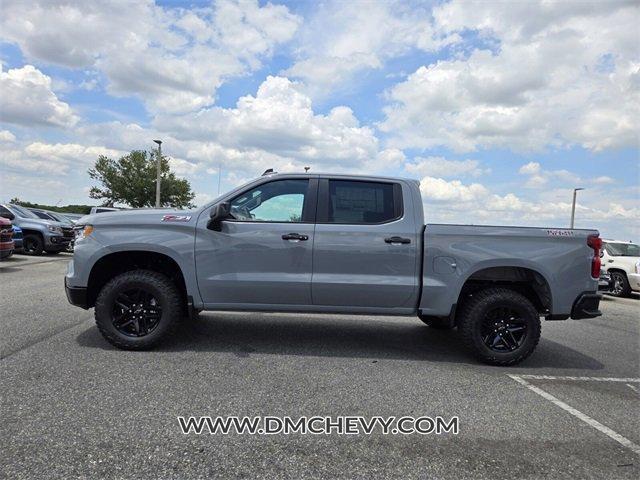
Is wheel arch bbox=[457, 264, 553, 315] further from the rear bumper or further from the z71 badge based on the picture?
the z71 badge

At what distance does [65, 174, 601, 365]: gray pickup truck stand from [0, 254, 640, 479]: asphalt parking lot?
47 centimetres

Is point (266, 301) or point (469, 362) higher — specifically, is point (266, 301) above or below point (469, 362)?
above

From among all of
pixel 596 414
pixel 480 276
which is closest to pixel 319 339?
pixel 480 276

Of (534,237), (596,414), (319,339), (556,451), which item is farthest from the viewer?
(319,339)

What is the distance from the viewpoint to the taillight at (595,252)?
487cm

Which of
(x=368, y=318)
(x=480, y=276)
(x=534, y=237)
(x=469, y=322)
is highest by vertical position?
(x=534, y=237)

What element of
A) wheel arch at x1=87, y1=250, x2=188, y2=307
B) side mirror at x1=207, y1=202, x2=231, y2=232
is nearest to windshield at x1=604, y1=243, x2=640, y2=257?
side mirror at x1=207, y1=202, x2=231, y2=232

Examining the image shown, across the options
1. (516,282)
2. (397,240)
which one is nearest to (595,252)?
(516,282)

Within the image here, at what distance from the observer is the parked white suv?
41.7 feet

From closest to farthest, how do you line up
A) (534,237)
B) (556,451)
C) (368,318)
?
(556,451)
(534,237)
(368,318)

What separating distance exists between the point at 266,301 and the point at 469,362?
223 centimetres

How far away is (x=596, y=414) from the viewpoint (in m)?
3.79

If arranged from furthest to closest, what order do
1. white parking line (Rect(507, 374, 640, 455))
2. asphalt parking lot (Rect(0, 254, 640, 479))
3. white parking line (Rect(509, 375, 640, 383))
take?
white parking line (Rect(509, 375, 640, 383)), white parking line (Rect(507, 374, 640, 455)), asphalt parking lot (Rect(0, 254, 640, 479))

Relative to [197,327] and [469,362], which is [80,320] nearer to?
[197,327]
